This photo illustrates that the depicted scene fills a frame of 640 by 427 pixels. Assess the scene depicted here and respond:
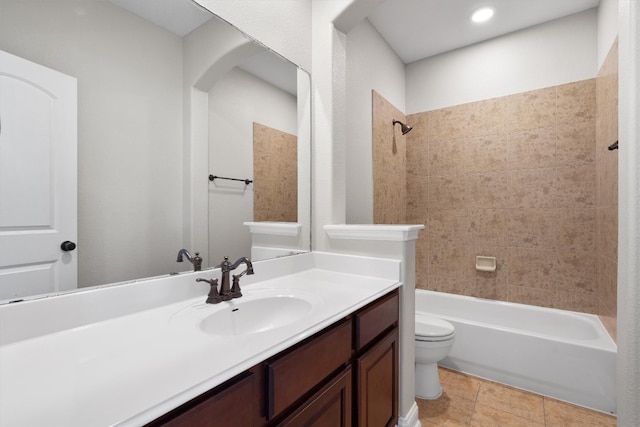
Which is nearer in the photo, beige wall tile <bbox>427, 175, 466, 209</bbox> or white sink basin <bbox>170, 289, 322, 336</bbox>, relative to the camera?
white sink basin <bbox>170, 289, 322, 336</bbox>

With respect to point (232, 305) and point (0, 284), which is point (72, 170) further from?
point (232, 305)

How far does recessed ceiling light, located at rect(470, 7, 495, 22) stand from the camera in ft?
7.27

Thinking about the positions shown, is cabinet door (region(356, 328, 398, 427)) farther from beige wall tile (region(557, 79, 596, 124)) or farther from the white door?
beige wall tile (region(557, 79, 596, 124))

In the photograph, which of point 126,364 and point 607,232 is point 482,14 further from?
point 126,364

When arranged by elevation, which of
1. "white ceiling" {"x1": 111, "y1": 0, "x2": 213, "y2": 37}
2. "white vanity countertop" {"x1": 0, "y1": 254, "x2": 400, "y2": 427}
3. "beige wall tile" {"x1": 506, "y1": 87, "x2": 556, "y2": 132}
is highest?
"beige wall tile" {"x1": 506, "y1": 87, "x2": 556, "y2": 132}

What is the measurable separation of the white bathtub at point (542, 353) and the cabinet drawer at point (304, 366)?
5.21 ft

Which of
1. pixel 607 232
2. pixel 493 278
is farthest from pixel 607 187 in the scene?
pixel 493 278

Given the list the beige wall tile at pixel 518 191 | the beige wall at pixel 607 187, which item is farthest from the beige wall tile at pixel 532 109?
the beige wall at pixel 607 187

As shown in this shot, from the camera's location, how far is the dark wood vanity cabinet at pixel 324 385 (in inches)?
23.8

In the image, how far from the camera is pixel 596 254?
7.26 ft

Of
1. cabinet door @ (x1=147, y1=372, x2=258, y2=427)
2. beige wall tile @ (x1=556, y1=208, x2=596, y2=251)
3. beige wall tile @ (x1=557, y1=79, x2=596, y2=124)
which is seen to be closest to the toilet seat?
beige wall tile @ (x1=556, y1=208, x2=596, y2=251)

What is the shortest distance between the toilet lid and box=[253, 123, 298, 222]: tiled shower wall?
1.14 m

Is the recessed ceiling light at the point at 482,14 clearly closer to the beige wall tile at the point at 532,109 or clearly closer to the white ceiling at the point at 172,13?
the beige wall tile at the point at 532,109

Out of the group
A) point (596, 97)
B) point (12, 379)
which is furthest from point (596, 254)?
point (12, 379)
